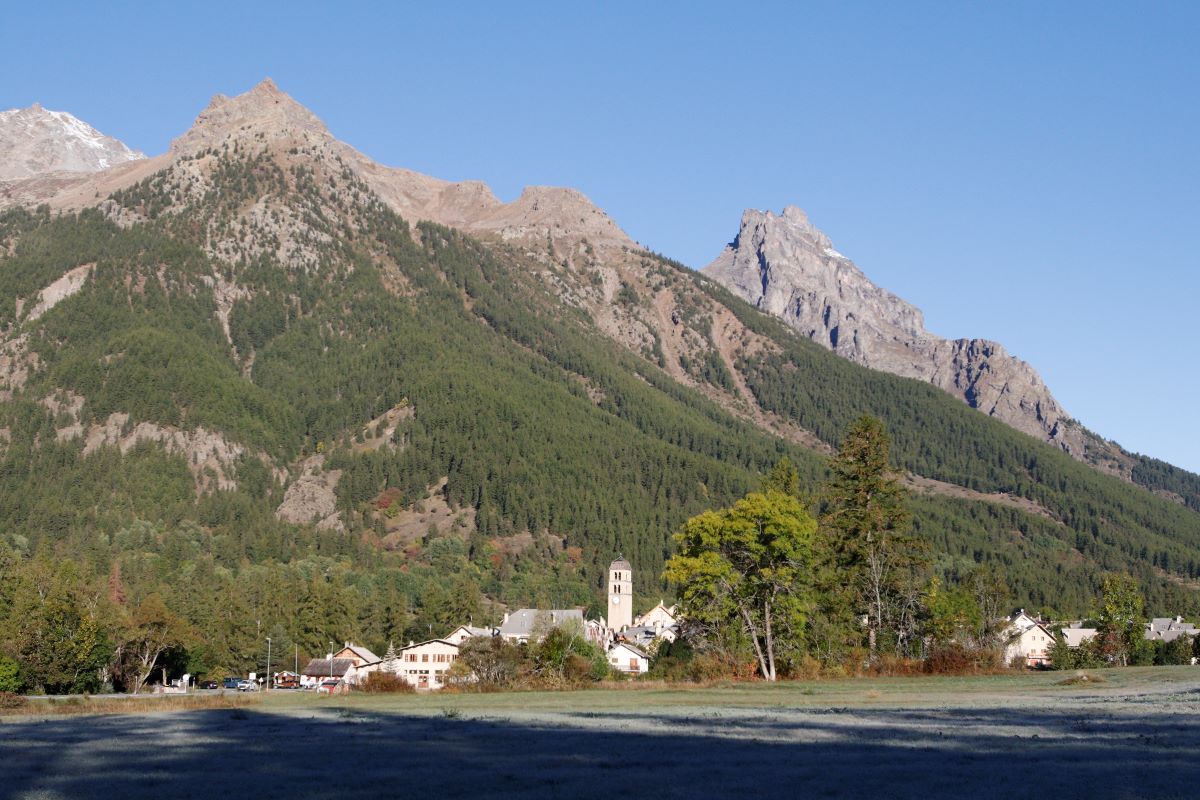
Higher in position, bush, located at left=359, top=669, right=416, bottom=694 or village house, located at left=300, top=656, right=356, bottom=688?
bush, located at left=359, top=669, right=416, bottom=694

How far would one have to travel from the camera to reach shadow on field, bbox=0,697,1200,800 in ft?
67.2

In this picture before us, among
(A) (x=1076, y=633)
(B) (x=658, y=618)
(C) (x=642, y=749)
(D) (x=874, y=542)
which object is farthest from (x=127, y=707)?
(A) (x=1076, y=633)

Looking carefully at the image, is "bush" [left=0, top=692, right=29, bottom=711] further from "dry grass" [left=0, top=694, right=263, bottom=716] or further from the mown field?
the mown field

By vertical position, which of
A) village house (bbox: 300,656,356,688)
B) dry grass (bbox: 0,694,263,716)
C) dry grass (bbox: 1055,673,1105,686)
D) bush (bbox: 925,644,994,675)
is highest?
bush (bbox: 925,644,994,675)

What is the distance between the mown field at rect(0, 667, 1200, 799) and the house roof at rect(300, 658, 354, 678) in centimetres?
10174

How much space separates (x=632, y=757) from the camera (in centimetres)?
2461

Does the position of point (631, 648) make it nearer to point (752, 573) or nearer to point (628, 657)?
point (628, 657)

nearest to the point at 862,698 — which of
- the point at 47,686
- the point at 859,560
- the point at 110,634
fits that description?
the point at 859,560

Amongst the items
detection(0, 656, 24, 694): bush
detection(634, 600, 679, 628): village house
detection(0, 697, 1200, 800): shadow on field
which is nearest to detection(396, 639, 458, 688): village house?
detection(634, 600, 679, 628): village house

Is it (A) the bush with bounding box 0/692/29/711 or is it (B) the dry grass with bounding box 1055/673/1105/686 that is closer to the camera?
(A) the bush with bounding box 0/692/29/711

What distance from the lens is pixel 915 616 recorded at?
252 feet

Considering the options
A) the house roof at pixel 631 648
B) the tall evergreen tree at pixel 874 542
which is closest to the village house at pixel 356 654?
the house roof at pixel 631 648

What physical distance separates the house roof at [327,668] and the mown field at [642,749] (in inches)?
4006

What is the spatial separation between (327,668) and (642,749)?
12182cm
